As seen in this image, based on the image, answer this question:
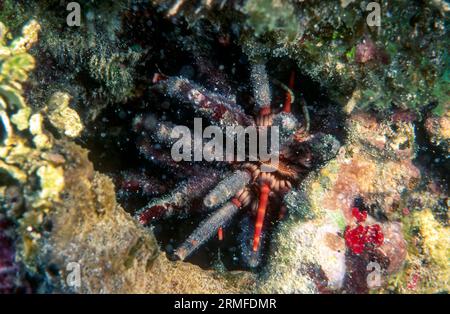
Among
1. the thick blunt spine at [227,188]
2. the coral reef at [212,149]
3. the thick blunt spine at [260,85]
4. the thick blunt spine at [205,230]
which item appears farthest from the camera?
the thick blunt spine at [260,85]

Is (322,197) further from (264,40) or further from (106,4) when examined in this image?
(106,4)

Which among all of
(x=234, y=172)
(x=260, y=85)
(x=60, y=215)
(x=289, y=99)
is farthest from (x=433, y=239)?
(x=60, y=215)

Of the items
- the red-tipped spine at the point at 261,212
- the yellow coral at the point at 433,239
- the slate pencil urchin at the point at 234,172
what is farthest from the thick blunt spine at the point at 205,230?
the yellow coral at the point at 433,239

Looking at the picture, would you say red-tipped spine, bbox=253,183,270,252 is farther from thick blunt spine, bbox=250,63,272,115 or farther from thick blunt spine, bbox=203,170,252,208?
thick blunt spine, bbox=250,63,272,115

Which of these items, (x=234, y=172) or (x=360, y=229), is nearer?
(x=360, y=229)

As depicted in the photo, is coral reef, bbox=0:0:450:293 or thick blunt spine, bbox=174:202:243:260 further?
thick blunt spine, bbox=174:202:243:260

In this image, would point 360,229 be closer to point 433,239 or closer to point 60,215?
point 433,239

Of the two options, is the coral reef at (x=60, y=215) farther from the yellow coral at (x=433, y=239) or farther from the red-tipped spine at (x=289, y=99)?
the yellow coral at (x=433, y=239)

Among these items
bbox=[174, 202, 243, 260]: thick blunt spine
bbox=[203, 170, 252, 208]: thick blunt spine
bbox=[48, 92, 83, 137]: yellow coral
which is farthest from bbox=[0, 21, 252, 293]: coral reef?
bbox=[203, 170, 252, 208]: thick blunt spine
